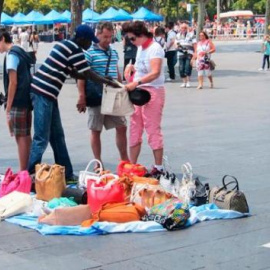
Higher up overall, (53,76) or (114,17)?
(53,76)

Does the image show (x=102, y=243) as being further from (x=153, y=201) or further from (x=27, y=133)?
(x=27, y=133)

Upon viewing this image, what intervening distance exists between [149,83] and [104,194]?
197 centimetres

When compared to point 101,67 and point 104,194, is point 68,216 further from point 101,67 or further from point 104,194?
point 101,67

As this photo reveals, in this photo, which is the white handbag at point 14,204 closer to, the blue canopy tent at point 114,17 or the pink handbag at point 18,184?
the pink handbag at point 18,184

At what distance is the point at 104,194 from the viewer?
7.53 metres

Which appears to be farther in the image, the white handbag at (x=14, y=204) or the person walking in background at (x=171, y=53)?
the person walking in background at (x=171, y=53)

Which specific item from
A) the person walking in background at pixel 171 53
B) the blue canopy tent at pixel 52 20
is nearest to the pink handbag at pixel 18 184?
the person walking in background at pixel 171 53

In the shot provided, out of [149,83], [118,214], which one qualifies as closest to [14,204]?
[118,214]

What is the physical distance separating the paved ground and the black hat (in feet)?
3.86

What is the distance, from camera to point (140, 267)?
19.7 ft

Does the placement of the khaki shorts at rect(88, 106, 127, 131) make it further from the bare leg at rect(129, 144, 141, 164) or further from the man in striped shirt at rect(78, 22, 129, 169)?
the bare leg at rect(129, 144, 141, 164)

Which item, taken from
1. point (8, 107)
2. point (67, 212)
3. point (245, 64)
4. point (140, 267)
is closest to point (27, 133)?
point (8, 107)

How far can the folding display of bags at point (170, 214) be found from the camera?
23.3ft

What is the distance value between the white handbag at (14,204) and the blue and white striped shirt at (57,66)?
1.33 m
